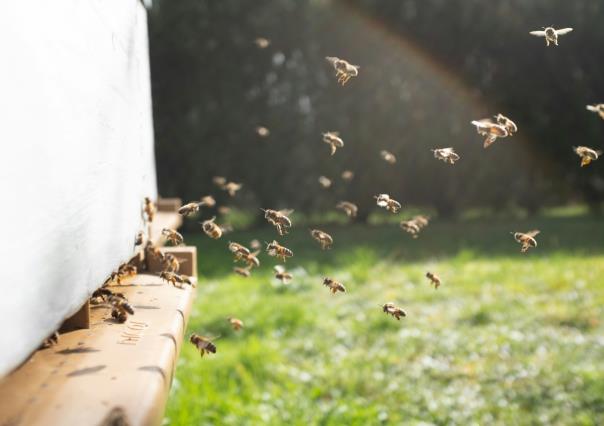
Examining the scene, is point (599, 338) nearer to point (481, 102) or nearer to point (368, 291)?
point (368, 291)

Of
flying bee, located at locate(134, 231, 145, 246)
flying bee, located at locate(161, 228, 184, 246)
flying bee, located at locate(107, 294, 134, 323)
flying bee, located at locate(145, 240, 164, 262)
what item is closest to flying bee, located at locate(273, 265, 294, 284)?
flying bee, located at locate(161, 228, 184, 246)

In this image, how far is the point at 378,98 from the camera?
563 inches

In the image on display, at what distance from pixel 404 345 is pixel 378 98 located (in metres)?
9.04

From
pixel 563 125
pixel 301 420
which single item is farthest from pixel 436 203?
pixel 301 420

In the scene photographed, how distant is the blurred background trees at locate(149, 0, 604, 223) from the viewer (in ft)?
45.3

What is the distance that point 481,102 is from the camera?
48.4ft

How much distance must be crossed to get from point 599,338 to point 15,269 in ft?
19.3

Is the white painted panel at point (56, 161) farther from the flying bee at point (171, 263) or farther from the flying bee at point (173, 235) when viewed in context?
the flying bee at point (173, 235)

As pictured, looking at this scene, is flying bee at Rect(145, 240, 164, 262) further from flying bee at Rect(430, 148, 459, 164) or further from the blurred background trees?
the blurred background trees

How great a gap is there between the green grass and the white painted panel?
2860 mm

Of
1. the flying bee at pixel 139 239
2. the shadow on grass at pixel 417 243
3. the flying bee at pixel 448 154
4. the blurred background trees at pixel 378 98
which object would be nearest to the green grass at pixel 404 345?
the shadow on grass at pixel 417 243

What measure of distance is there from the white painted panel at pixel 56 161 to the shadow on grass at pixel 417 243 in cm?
731

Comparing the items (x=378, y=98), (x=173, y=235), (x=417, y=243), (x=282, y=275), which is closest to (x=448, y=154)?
(x=282, y=275)

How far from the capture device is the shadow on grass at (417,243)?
9.98m
